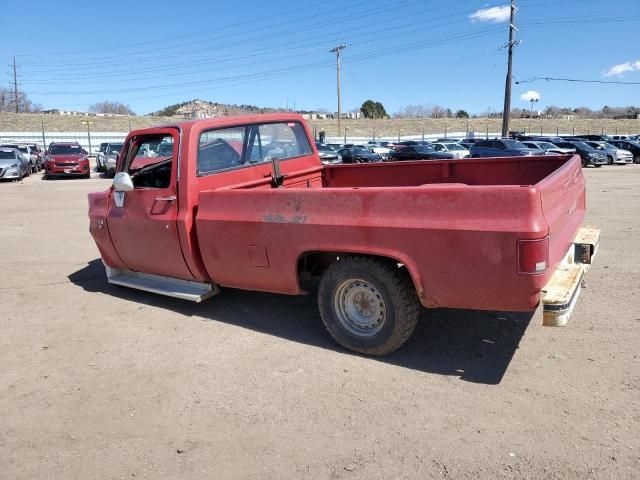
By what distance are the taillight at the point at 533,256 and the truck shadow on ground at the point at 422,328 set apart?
92 cm

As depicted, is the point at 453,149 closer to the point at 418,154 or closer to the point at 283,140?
the point at 418,154

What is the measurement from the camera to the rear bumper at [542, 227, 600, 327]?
3336 millimetres

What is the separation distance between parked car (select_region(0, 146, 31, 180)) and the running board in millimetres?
19838

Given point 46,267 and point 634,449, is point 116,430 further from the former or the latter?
point 46,267

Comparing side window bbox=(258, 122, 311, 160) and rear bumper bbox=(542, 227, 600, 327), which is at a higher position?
side window bbox=(258, 122, 311, 160)

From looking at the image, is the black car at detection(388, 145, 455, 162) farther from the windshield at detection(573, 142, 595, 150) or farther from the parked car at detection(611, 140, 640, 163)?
the parked car at detection(611, 140, 640, 163)

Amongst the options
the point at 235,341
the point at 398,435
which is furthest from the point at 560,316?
the point at 235,341

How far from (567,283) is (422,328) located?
1.38m

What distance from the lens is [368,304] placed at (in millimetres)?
4086

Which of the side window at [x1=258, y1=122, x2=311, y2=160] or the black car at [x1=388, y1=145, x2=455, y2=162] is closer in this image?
the side window at [x1=258, y1=122, x2=311, y2=160]

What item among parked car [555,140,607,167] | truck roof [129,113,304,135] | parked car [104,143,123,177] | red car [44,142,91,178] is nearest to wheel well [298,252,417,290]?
truck roof [129,113,304,135]

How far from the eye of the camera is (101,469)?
9.49ft

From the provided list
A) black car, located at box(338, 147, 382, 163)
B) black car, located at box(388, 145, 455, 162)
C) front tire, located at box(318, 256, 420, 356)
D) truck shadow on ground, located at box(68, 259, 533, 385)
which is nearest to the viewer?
front tire, located at box(318, 256, 420, 356)

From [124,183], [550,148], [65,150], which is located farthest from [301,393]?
[550,148]
